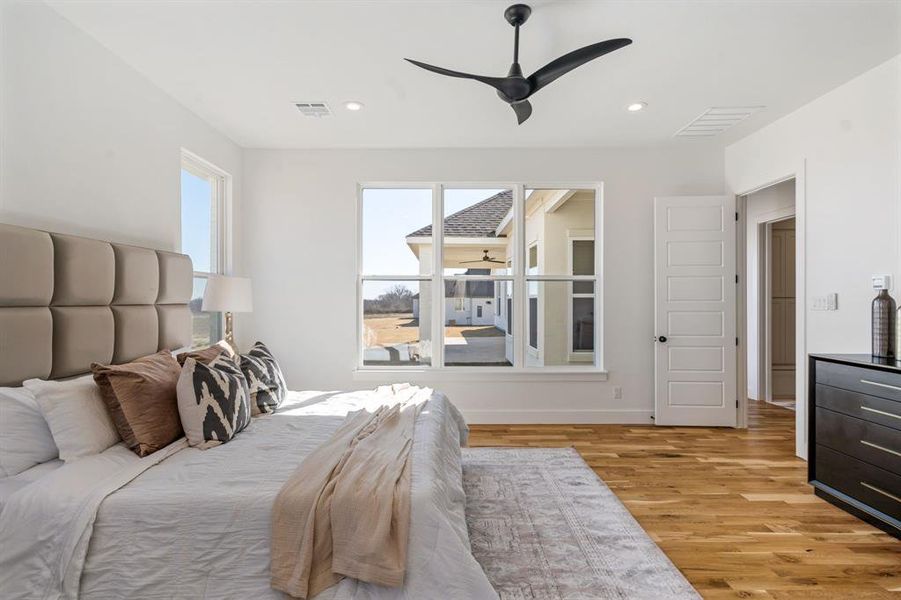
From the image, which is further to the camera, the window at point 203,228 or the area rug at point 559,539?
the window at point 203,228

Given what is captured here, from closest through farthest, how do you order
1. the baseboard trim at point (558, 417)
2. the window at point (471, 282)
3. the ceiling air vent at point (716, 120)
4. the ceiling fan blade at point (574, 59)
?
the ceiling fan blade at point (574, 59) → the ceiling air vent at point (716, 120) → the baseboard trim at point (558, 417) → the window at point (471, 282)

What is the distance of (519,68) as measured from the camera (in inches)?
97.8

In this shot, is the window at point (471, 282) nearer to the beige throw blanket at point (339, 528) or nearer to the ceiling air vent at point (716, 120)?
the ceiling air vent at point (716, 120)

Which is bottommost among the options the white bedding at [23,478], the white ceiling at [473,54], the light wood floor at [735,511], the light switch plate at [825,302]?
the light wood floor at [735,511]

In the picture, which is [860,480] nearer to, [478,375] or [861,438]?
[861,438]

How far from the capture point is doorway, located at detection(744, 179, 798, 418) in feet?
18.5

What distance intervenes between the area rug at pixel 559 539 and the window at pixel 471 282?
1.57 meters

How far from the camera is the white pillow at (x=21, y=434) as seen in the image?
1.83 metres

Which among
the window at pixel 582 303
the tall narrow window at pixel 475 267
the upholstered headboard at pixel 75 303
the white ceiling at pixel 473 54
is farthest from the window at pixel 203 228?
the window at pixel 582 303

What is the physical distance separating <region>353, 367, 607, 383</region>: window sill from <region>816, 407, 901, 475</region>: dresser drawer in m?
1.94

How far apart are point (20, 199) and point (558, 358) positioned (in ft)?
13.9

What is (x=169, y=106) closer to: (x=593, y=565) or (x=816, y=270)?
(x=593, y=565)

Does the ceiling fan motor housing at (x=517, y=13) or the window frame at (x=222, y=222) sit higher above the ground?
the ceiling fan motor housing at (x=517, y=13)

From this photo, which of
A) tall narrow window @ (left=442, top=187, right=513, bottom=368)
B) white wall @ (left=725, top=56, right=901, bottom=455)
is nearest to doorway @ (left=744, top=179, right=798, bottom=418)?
white wall @ (left=725, top=56, right=901, bottom=455)
